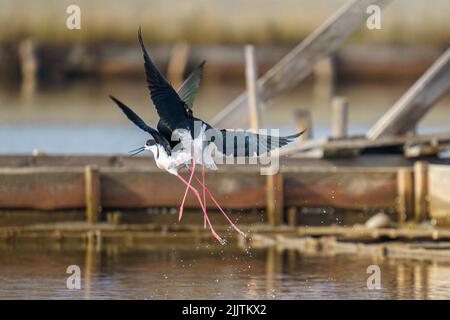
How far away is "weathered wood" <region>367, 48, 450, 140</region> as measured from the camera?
24188 millimetres

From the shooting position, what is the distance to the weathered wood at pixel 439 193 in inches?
859

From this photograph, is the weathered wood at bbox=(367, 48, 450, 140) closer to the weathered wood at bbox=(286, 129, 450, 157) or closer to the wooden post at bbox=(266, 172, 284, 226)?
the weathered wood at bbox=(286, 129, 450, 157)

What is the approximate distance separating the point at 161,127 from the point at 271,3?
4438 centimetres

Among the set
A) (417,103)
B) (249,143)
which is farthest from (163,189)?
(249,143)

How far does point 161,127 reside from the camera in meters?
16.6

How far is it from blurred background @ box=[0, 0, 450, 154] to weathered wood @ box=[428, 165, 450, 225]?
31946 millimetres

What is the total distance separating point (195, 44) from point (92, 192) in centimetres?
3892

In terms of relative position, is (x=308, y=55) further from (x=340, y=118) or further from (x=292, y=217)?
(x=292, y=217)

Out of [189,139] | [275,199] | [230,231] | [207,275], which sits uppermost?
[189,139]

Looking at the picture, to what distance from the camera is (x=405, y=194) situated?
22.2 metres

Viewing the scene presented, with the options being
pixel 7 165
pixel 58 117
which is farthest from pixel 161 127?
pixel 58 117

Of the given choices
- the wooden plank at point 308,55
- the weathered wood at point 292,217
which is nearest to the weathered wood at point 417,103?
the wooden plank at point 308,55

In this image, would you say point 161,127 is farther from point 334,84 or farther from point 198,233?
point 334,84

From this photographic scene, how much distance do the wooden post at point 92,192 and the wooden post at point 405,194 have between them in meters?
4.14
